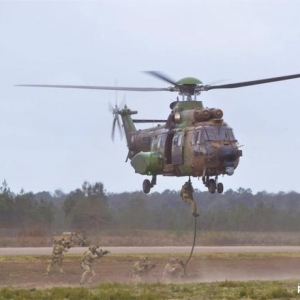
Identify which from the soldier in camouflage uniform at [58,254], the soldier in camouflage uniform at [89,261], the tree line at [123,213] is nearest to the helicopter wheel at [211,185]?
the soldier in camouflage uniform at [89,261]

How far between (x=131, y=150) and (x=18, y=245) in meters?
21.5

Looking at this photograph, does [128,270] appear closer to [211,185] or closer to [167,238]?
[211,185]

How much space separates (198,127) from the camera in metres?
31.9

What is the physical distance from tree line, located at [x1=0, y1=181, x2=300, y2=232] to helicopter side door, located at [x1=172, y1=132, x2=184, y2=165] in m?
25.5

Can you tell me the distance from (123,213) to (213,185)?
27131 mm

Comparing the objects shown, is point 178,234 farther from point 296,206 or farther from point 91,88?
point 91,88

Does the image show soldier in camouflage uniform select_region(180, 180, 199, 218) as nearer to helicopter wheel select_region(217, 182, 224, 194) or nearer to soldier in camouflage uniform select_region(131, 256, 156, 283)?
helicopter wheel select_region(217, 182, 224, 194)

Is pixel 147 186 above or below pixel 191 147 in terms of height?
below

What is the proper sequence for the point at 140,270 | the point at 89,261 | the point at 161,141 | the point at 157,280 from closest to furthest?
the point at 161,141 < the point at 89,261 < the point at 157,280 < the point at 140,270

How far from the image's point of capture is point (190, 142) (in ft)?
105

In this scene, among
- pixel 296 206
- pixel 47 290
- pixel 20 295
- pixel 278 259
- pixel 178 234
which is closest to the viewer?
pixel 20 295

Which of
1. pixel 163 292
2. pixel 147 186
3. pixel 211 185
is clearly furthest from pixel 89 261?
pixel 163 292


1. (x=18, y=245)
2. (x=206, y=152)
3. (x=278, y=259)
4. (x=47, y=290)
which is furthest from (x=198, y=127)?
(x=18, y=245)

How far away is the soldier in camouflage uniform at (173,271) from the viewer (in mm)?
35250
